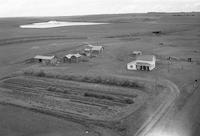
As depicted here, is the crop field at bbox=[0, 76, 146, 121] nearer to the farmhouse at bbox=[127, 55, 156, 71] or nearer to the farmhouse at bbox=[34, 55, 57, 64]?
the farmhouse at bbox=[127, 55, 156, 71]

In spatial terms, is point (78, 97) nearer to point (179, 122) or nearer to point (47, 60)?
point (179, 122)

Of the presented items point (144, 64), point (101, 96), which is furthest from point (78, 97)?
point (144, 64)

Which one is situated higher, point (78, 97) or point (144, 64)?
point (144, 64)

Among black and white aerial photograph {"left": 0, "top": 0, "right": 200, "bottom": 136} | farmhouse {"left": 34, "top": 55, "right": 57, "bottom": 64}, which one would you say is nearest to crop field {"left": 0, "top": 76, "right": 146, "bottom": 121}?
black and white aerial photograph {"left": 0, "top": 0, "right": 200, "bottom": 136}

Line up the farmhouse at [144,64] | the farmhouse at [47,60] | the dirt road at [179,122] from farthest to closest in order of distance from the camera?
1. the farmhouse at [47,60]
2. the farmhouse at [144,64]
3. the dirt road at [179,122]

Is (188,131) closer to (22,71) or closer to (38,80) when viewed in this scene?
(38,80)

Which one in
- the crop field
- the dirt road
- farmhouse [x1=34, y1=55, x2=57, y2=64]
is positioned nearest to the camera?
the dirt road

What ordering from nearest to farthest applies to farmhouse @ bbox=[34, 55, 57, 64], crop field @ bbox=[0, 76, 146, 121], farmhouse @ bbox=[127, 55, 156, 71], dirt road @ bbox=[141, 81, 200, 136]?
dirt road @ bbox=[141, 81, 200, 136] < crop field @ bbox=[0, 76, 146, 121] < farmhouse @ bbox=[127, 55, 156, 71] < farmhouse @ bbox=[34, 55, 57, 64]

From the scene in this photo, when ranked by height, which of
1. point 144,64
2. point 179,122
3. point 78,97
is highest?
point 144,64

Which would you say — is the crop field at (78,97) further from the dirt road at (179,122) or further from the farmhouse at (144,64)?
the farmhouse at (144,64)

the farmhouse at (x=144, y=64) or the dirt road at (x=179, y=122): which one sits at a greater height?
the farmhouse at (x=144, y=64)

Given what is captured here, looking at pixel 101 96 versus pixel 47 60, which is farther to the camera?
pixel 47 60

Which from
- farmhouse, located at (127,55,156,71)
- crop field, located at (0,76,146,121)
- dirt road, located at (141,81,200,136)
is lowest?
dirt road, located at (141,81,200,136)

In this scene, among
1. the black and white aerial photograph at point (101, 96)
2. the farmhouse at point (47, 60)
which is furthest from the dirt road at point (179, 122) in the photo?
the farmhouse at point (47, 60)
